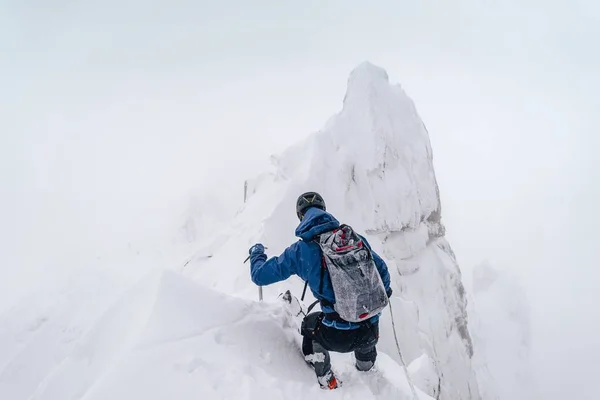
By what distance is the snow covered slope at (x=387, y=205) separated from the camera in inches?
601

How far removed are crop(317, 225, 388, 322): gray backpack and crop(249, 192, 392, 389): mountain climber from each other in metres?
0.02

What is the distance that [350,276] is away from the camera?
363cm

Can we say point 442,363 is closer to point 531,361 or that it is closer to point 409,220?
point 409,220

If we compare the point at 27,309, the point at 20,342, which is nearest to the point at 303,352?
the point at 20,342

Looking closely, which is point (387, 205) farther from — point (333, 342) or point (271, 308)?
point (333, 342)

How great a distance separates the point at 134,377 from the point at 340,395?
2316 millimetres

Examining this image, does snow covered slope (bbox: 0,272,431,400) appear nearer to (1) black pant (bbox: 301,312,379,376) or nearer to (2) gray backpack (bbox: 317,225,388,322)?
(1) black pant (bbox: 301,312,379,376)

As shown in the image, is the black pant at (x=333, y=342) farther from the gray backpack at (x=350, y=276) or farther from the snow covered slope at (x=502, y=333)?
the snow covered slope at (x=502, y=333)

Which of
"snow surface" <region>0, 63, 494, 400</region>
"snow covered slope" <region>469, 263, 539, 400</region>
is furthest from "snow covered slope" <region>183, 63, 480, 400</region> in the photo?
"snow covered slope" <region>469, 263, 539, 400</region>

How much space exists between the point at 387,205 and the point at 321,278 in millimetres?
15574

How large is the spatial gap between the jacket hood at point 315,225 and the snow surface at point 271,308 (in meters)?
1.66

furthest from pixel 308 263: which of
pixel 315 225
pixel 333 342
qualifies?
pixel 333 342

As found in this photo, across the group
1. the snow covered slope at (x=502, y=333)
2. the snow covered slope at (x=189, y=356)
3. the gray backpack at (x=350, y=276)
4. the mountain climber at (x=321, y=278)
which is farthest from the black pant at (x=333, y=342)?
the snow covered slope at (x=502, y=333)

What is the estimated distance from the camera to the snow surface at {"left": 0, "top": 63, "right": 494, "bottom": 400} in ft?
12.2
